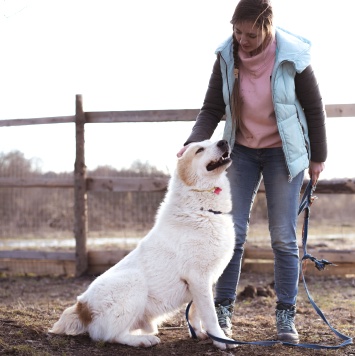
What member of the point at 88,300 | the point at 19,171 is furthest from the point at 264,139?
the point at 19,171

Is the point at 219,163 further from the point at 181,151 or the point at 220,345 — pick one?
the point at 220,345

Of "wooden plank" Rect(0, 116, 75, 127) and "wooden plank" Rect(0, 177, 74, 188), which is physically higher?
"wooden plank" Rect(0, 116, 75, 127)

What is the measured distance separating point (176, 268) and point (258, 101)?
124cm

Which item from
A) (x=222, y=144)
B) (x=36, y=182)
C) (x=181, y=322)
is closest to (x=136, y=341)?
(x=181, y=322)

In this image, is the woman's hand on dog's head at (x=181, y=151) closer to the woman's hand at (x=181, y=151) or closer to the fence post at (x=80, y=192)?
the woman's hand at (x=181, y=151)

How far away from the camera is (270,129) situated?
380 centimetres

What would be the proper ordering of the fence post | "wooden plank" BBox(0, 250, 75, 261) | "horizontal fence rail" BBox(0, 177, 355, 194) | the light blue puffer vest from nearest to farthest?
the light blue puffer vest → "horizontal fence rail" BBox(0, 177, 355, 194) → the fence post → "wooden plank" BBox(0, 250, 75, 261)

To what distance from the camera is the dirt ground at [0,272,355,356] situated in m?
3.48

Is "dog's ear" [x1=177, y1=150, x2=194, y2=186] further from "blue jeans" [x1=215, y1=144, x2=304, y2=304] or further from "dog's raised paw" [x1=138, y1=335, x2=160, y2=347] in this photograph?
"dog's raised paw" [x1=138, y1=335, x2=160, y2=347]

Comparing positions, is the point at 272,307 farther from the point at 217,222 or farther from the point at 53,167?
the point at 53,167

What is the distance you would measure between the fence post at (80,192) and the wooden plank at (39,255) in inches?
6.8

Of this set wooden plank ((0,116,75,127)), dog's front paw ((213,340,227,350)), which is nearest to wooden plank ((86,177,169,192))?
wooden plank ((0,116,75,127))

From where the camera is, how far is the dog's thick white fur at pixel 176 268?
351 centimetres

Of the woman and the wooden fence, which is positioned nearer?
the woman
